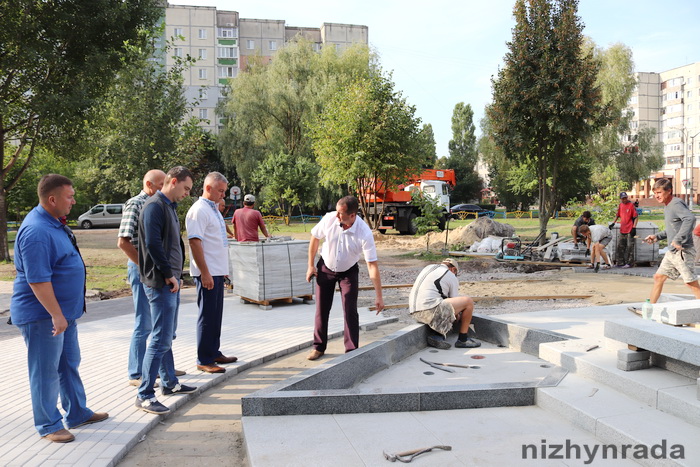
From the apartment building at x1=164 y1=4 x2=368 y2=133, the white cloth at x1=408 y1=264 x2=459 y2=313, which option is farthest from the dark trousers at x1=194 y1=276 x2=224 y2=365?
the apartment building at x1=164 y1=4 x2=368 y2=133

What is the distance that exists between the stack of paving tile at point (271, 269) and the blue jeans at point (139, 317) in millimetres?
3922

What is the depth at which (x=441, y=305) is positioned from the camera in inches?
253

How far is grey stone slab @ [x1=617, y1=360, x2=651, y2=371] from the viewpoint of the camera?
14.9 feet

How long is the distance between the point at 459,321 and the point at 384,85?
19.9 metres

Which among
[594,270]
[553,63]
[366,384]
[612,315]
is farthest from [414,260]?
[366,384]

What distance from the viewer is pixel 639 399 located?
4.24 m

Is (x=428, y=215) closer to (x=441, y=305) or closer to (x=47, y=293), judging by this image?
(x=441, y=305)

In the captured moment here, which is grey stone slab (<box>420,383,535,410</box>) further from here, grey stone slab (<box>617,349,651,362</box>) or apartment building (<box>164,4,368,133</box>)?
apartment building (<box>164,4,368,133</box>)

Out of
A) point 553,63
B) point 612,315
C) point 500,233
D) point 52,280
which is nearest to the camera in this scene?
point 52,280

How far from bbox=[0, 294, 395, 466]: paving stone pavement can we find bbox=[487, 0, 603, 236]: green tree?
11.1 metres

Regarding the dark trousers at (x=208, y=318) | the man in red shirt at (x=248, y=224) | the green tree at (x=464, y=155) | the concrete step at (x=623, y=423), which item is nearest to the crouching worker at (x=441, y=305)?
the concrete step at (x=623, y=423)

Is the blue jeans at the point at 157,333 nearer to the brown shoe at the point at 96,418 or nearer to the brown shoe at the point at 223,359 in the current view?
the brown shoe at the point at 96,418

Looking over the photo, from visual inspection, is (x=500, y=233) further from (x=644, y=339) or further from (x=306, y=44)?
(x=306, y=44)

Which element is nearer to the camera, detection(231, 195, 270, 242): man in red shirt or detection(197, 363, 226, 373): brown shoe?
detection(197, 363, 226, 373): brown shoe
